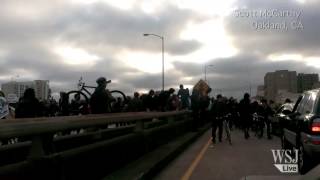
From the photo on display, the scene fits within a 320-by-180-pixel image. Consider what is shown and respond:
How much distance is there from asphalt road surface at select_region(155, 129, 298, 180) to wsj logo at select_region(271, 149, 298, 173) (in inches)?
5.6

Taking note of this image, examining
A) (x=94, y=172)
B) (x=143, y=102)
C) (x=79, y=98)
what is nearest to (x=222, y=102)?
(x=143, y=102)

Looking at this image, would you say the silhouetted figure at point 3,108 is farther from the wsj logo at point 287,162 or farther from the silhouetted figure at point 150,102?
the silhouetted figure at point 150,102

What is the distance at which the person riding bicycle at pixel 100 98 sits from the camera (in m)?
14.3

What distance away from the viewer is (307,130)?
37.7 ft

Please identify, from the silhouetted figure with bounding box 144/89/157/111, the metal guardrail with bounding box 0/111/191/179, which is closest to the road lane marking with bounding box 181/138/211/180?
the metal guardrail with bounding box 0/111/191/179

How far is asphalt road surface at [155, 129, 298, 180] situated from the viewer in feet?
42.9

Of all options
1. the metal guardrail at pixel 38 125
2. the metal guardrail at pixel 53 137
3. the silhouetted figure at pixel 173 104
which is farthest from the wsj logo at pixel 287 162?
the silhouetted figure at pixel 173 104

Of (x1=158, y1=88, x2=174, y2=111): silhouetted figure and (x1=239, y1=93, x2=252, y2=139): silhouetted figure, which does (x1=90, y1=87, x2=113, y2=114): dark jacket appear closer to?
(x1=158, y1=88, x2=174, y2=111): silhouetted figure

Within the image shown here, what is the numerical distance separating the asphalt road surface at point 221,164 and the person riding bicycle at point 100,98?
2.02 meters

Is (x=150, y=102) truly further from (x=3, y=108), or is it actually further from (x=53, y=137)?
(x=53, y=137)

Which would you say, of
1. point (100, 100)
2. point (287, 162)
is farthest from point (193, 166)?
point (100, 100)

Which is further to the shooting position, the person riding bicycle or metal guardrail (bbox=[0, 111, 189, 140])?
the person riding bicycle

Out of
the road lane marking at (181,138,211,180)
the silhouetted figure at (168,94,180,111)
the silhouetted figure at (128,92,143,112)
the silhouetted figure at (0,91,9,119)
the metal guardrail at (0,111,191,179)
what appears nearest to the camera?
the metal guardrail at (0,111,191,179)

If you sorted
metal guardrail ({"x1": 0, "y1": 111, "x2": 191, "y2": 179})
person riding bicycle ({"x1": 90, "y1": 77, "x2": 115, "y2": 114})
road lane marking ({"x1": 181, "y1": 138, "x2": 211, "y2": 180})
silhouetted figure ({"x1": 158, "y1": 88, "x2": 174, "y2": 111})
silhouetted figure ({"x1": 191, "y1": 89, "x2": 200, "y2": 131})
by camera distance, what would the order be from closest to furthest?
1. metal guardrail ({"x1": 0, "y1": 111, "x2": 191, "y2": 179})
2. road lane marking ({"x1": 181, "y1": 138, "x2": 211, "y2": 180})
3. person riding bicycle ({"x1": 90, "y1": 77, "x2": 115, "y2": 114})
4. silhouetted figure ({"x1": 158, "y1": 88, "x2": 174, "y2": 111})
5. silhouetted figure ({"x1": 191, "y1": 89, "x2": 200, "y2": 131})
